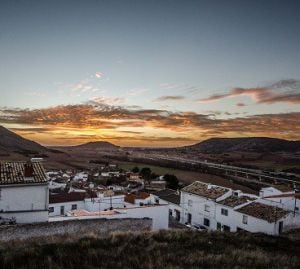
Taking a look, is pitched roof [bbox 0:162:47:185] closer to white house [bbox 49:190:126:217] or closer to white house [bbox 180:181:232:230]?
white house [bbox 49:190:126:217]

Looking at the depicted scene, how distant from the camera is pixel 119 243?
40.5ft

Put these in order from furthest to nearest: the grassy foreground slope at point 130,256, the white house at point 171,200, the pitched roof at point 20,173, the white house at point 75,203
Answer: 1. the white house at point 171,200
2. the white house at point 75,203
3. the pitched roof at point 20,173
4. the grassy foreground slope at point 130,256

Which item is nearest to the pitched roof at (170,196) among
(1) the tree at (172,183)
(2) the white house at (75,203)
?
(2) the white house at (75,203)

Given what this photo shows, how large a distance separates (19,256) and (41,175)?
627 inches

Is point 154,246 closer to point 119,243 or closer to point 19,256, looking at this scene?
point 119,243

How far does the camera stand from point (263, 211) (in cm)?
3359

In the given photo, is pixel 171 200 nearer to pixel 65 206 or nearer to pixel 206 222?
pixel 206 222

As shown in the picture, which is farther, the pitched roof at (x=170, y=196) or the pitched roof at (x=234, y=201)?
the pitched roof at (x=170, y=196)

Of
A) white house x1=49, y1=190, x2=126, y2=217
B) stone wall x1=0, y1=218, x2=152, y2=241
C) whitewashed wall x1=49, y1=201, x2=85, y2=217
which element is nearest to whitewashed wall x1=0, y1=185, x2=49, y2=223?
stone wall x1=0, y1=218, x2=152, y2=241

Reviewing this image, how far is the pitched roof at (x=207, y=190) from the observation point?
39825 mm

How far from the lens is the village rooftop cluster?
936 inches

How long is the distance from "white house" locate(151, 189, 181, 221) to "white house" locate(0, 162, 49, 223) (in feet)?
75.1

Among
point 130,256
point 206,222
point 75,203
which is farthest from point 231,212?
point 130,256

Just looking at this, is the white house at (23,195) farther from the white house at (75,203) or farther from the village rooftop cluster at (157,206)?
the white house at (75,203)
